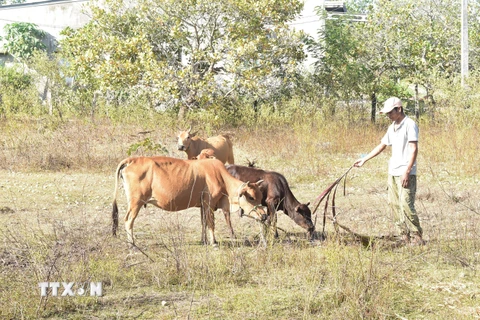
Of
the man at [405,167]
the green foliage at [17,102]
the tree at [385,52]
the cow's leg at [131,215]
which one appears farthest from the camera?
the tree at [385,52]

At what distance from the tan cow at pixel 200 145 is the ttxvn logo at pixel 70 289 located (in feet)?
23.8

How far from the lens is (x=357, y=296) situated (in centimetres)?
589

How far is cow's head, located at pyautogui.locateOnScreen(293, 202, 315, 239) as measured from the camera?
28.6 feet

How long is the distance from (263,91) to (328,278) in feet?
42.6

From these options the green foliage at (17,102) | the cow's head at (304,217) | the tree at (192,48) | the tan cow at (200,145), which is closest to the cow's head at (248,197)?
the cow's head at (304,217)

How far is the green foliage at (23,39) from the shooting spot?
3119cm

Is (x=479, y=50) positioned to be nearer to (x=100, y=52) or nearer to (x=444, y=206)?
(x=100, y=52)

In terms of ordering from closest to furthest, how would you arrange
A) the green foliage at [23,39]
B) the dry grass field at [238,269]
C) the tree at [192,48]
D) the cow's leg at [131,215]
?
the dry grass field at [238,269] < the cow's leg at [131,215] < the tree at [192,48] < the green foliage at [23,39]

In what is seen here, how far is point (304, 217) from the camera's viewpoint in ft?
28.8

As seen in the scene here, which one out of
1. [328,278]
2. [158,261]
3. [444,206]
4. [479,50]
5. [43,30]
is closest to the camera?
[328,278]

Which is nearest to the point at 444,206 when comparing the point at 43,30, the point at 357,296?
the point at 357,296

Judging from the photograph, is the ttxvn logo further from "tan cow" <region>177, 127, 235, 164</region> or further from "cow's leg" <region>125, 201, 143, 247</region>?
"tan cow" <region>177, 127, 235, 164</region>

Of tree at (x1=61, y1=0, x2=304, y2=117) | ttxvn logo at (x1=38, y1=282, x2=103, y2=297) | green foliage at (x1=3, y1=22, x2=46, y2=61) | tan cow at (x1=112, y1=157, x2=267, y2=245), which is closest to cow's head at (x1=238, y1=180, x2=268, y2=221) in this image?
tan cow at (x1=112, y1=157, x2=267, y2=245)

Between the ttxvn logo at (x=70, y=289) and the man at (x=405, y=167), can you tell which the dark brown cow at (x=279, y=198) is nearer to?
the man at (x=405, y=167)
